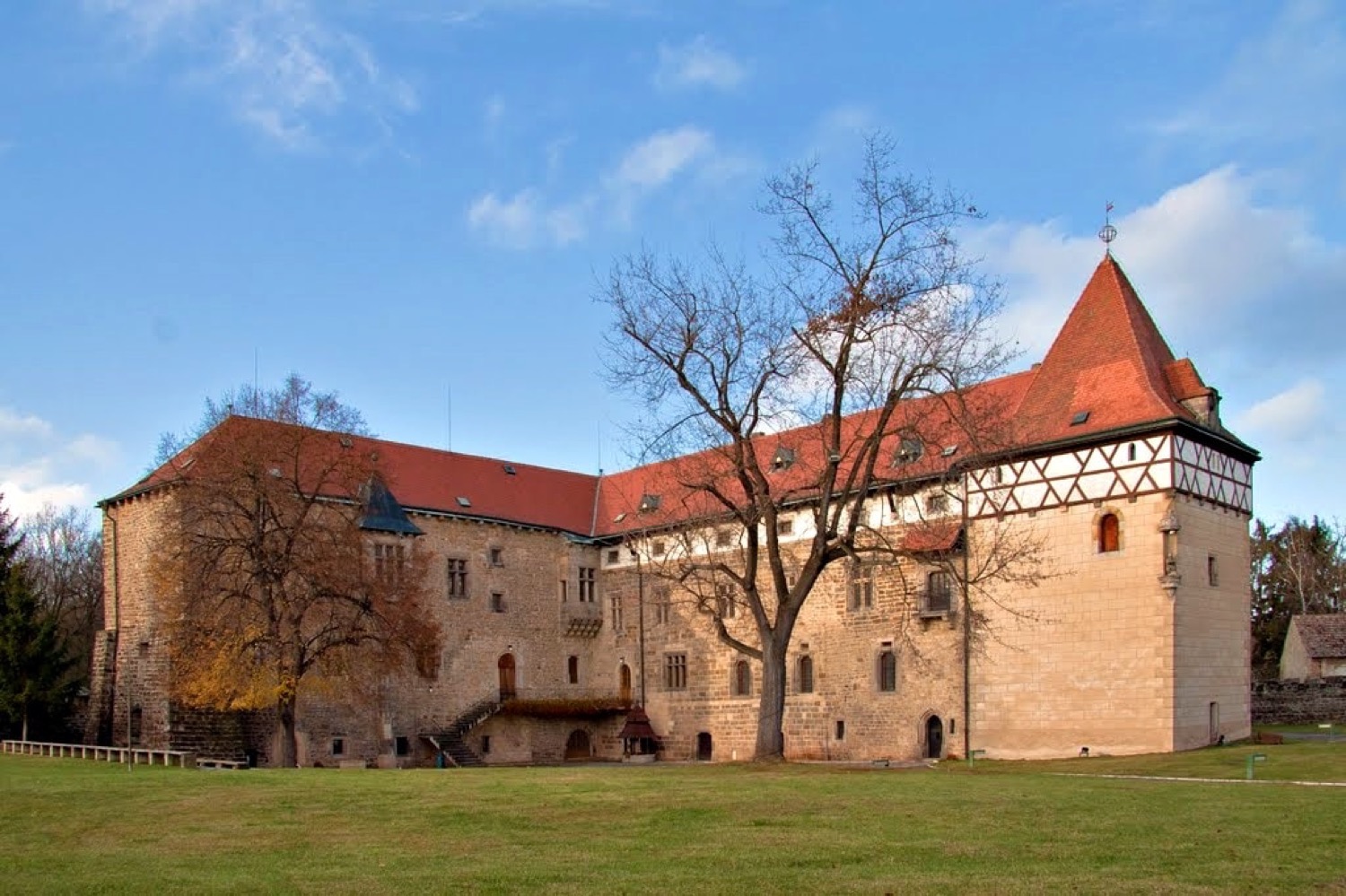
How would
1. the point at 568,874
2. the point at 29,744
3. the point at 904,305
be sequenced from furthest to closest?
the point at 29,744
the point at 904,305
the point at 568,874

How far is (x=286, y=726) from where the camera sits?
2966cm

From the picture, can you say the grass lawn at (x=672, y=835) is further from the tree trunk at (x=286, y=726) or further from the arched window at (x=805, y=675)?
the arched window at (x=805, y=675)

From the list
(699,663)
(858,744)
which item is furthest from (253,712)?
(858,744)

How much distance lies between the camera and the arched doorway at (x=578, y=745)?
41344mm

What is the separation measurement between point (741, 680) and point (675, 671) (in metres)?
2.81

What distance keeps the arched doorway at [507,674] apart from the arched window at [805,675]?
9716 mm

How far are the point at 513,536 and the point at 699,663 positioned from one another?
7381mm

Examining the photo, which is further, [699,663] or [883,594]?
[699,663]

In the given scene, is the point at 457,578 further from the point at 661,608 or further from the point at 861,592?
the point at 861,592

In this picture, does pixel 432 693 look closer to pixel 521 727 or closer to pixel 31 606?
pixel 521 727

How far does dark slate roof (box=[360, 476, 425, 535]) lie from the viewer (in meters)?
36.2

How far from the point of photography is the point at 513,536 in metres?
40.7

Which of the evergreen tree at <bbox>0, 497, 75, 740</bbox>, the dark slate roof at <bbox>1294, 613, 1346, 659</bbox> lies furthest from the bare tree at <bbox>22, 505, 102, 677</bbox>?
the dark slate roof at <bbox>1294, 613, 1346, 659</bbox>

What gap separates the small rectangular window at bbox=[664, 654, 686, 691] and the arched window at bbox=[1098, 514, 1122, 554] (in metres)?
15.6
